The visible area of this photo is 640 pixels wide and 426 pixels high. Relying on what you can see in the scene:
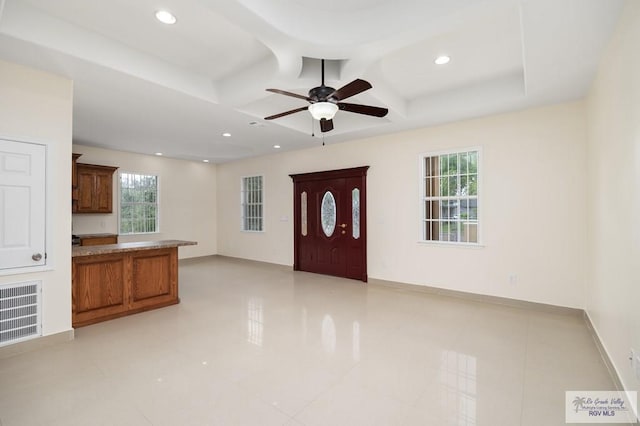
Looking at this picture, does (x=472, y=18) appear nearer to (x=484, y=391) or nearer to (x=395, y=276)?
(x=484, y=391)

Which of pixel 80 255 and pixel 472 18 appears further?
pixel 80 255

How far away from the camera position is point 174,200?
7.83 m

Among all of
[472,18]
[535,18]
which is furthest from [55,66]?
[535,18]

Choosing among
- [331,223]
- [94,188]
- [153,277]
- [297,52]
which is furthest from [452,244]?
[94,188]

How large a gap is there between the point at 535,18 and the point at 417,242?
138 inches

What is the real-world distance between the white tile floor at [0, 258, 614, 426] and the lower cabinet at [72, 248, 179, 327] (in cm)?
18

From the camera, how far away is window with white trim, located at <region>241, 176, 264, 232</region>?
308 inches

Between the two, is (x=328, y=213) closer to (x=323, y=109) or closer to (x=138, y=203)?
(x=323, y=109)

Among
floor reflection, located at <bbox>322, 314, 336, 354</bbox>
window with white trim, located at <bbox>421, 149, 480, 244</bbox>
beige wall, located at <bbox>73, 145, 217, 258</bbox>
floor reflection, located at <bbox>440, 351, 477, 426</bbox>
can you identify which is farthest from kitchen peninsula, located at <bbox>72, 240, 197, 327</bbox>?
window with white trim, located at <bbox>421, 149, 480, 244</bbox>

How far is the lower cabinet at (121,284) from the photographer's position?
352 cm

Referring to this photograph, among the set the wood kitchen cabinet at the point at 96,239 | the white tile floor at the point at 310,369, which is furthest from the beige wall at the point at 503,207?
Result: the wood kitchen cabinet at the point at 96,239

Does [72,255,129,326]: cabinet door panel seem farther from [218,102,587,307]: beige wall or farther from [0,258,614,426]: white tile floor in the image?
[218,102,587,307]: beige wall

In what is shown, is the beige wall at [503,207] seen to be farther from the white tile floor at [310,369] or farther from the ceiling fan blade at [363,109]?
the ceiling fan blade at [363,109]

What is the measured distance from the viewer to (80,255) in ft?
11.0
